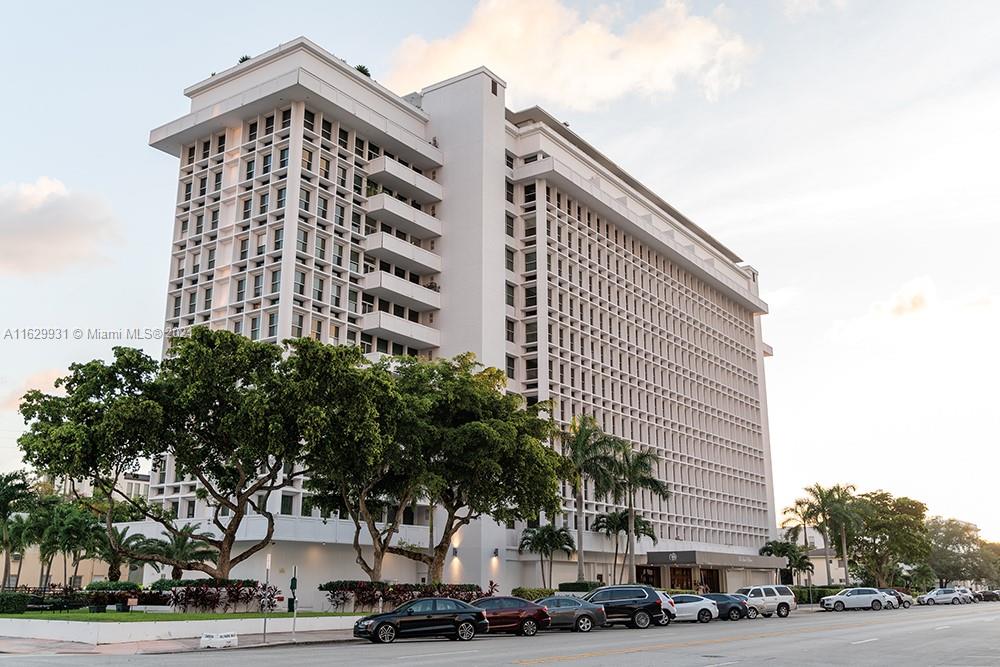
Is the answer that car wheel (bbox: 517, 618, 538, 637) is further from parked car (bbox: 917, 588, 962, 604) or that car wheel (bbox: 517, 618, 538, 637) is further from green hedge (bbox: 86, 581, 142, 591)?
parked car (bbox: 917, 588, 962, 604)

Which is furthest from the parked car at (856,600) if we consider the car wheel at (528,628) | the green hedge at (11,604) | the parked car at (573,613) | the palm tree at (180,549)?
the green hedge at (11,604)

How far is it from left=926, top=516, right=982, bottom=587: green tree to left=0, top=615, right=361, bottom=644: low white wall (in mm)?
127118

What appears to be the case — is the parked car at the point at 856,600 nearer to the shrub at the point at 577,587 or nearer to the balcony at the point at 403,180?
the shrub at the point at 577,587

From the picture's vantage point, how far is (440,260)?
63.9m

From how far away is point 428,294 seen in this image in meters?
62.1

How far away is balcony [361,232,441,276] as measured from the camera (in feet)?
194

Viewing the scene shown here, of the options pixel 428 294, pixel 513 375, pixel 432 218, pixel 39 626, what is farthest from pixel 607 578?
pixel 39 626

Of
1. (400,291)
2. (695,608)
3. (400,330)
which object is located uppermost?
(400,291)

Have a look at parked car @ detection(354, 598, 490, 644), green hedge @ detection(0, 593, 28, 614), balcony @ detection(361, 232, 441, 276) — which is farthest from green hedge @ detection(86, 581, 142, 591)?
balcony @ detection(361, 232, 441, 276)

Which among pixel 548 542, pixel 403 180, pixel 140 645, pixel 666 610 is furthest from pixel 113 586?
pixel 403 180

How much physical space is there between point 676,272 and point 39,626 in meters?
67.8

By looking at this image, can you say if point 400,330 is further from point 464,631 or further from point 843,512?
point 843,512

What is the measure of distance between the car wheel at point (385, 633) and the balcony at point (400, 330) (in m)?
29.2

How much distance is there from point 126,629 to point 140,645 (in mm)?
1637
